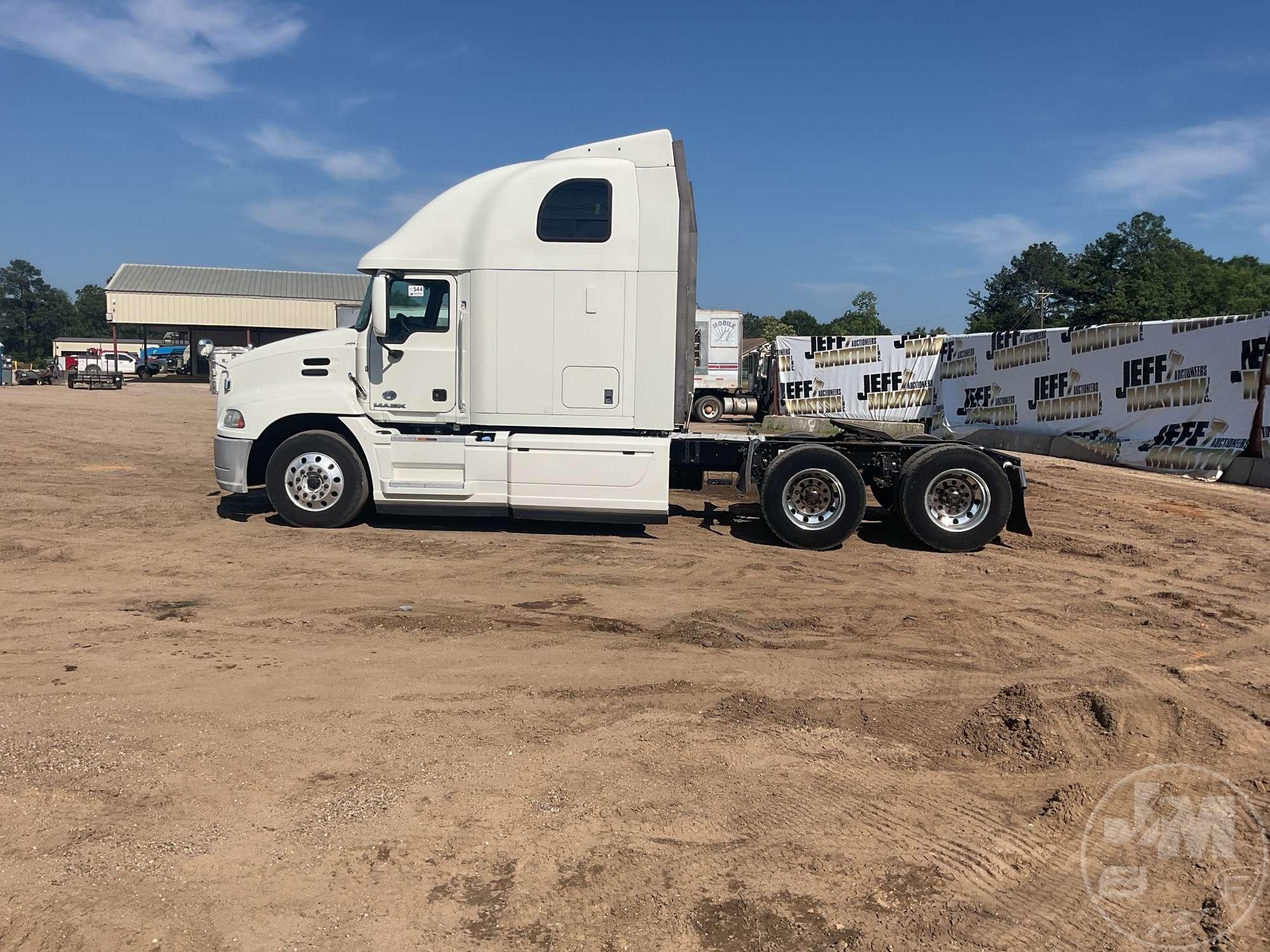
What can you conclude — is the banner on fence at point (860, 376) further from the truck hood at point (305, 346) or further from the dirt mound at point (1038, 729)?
the dirt mound at point (1038, 729)

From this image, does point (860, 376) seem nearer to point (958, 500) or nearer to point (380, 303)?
point (958, 500)

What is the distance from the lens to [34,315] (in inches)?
5133

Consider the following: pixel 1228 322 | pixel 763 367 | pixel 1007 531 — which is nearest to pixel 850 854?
pixel 1007 531

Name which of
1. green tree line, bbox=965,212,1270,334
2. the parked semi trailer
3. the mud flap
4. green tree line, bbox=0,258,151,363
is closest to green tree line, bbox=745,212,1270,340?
green tree line, bbox=965,212,1270,334

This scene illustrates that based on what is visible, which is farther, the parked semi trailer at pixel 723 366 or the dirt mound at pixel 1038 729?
the parked semi trailer at pixel 723 366

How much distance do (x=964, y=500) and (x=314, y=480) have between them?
23.0 ft

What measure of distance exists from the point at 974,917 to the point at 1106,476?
1362 centimetres

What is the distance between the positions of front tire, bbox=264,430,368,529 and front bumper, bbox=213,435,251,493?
0.29m

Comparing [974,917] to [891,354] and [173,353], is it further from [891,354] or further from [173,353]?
[173,353]

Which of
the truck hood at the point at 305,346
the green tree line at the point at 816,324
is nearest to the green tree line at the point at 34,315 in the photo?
the green tree line at the point at 816,324

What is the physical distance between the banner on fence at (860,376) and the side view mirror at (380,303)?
17.8 meters

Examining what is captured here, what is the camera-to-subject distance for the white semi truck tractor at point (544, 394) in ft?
27.2

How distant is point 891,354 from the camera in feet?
77.7

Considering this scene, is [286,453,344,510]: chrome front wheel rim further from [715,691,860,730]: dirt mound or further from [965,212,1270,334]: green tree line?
[965,212,1270,334]: green tree line
